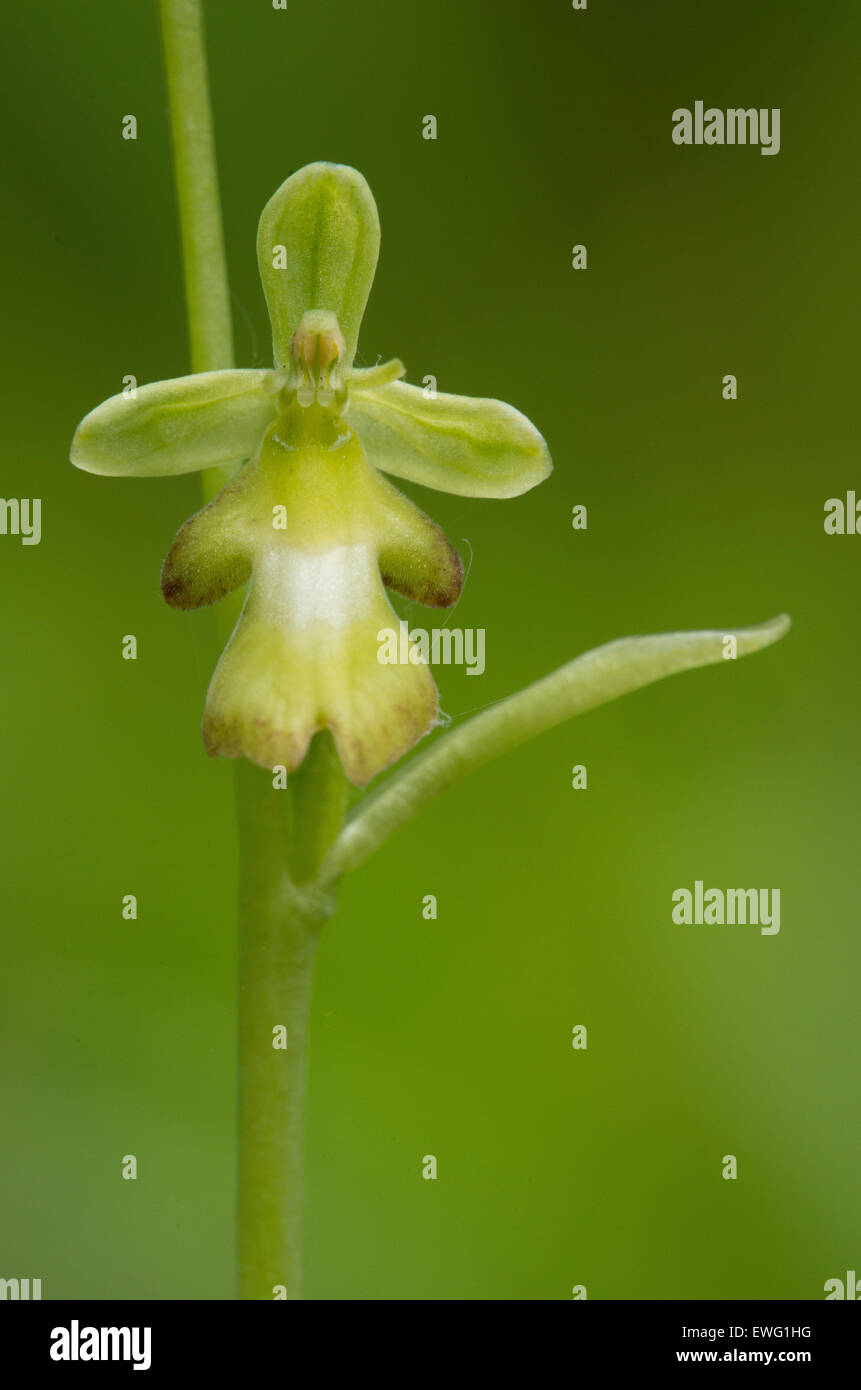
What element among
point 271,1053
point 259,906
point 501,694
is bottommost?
point 271,1053

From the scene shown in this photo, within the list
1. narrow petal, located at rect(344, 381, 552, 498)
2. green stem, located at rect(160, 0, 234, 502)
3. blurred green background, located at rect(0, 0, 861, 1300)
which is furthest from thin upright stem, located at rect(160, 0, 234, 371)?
blurred green background, located at rect(0, 0, 861, 1300)

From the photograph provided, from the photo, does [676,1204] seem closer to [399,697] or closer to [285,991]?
[285,991]

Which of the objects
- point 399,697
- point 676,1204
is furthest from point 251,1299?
point 676,1204

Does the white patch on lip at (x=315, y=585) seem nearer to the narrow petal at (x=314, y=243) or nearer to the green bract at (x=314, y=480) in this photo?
the green bract at (x=314, y=480)

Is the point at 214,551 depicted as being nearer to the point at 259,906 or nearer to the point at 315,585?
the point at 315,585

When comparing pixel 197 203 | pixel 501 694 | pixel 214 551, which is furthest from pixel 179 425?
pixel 501 694
